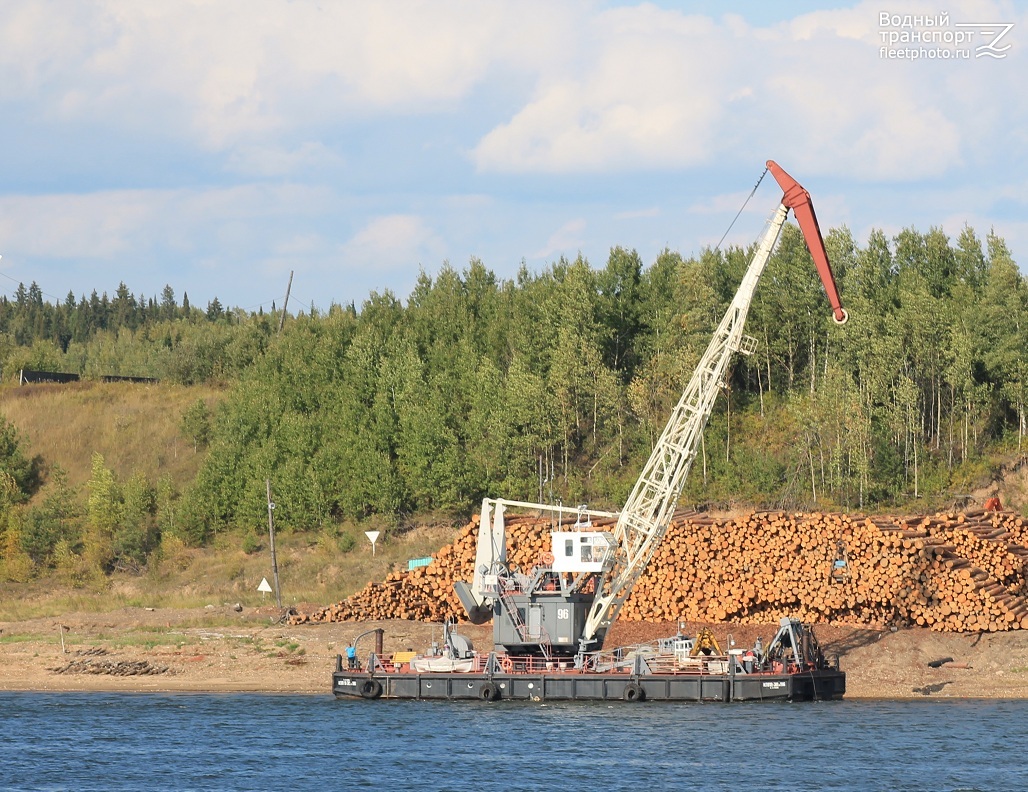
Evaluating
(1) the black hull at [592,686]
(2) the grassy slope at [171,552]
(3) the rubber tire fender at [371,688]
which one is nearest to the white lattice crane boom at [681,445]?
(1) the black hull at [592,686]

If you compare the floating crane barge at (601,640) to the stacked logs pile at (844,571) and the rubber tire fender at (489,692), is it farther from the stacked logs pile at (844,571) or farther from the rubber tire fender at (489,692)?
the stacked logs pile at (844,571)

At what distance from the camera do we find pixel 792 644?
43781 millimetres

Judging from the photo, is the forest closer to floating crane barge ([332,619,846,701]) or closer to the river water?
floating crane barge ([332,619,846,701])

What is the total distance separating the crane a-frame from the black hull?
179 cm

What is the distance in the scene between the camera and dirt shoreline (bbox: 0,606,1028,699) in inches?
1818

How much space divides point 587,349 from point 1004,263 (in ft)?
70.8

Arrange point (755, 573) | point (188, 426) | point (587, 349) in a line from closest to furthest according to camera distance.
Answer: point (755, 573) → point (587, 349) → point (188, 426)

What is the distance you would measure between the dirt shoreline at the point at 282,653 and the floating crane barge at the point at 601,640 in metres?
2.70

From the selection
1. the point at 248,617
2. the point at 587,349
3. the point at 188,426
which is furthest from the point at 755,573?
the point at 188,426

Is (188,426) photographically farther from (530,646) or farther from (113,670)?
(530,646)

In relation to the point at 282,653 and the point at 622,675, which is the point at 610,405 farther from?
the point at 622,675

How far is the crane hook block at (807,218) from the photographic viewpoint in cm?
4500

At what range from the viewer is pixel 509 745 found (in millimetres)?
39250

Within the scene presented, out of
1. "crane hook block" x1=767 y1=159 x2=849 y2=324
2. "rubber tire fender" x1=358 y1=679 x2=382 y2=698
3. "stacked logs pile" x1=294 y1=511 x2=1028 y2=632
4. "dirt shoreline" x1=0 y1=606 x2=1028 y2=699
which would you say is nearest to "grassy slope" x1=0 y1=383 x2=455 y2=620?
"dirt shoreline" x1=0 y1=606 x2=1028 y2=699
